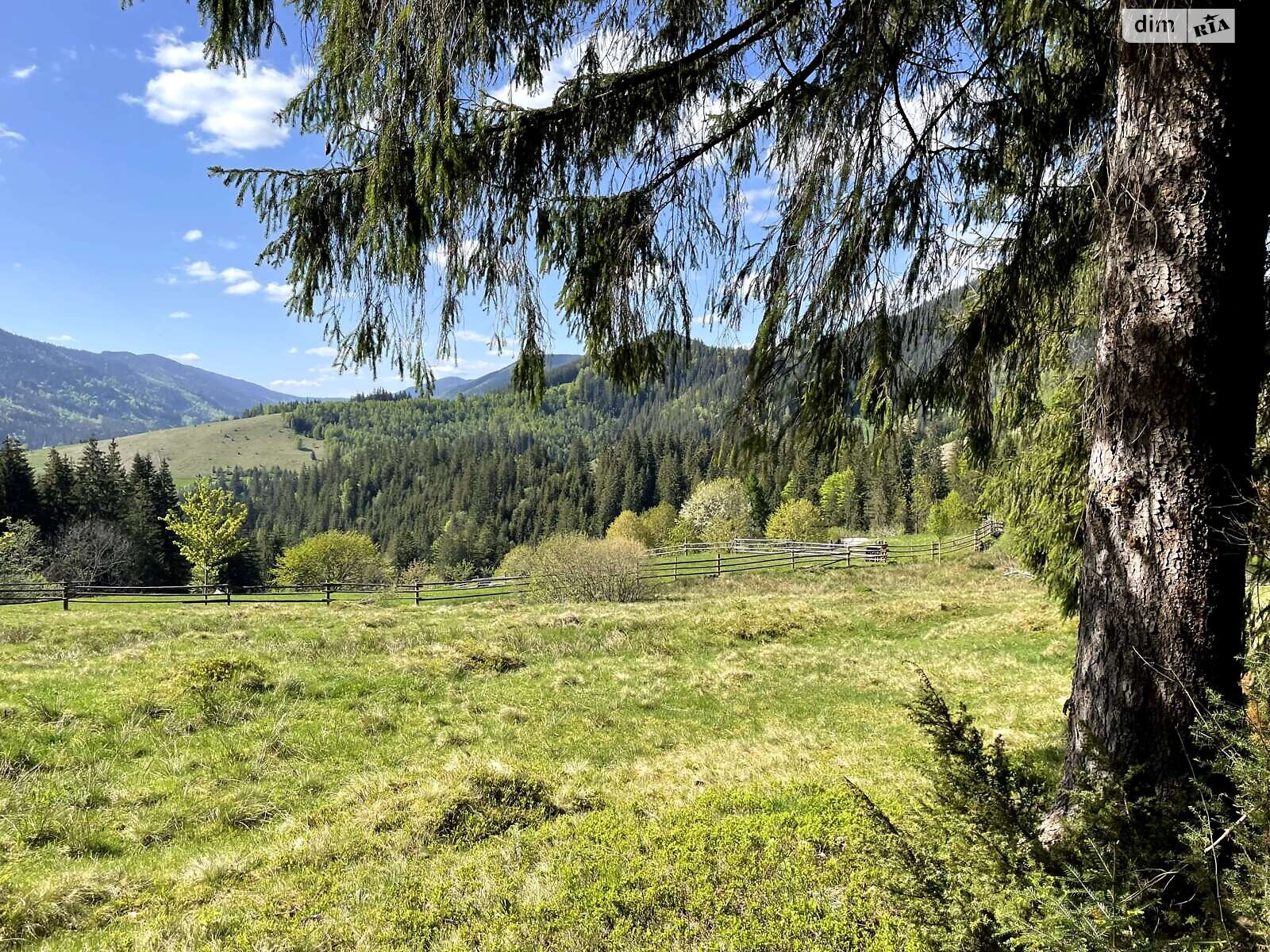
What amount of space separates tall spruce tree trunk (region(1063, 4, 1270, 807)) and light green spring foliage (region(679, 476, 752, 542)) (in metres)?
62.8

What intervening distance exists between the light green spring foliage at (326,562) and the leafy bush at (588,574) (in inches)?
1687

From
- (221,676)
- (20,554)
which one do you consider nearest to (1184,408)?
(221,676)

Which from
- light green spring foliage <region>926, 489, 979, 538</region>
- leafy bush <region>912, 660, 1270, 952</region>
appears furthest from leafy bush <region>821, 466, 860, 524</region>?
leafy bush <region>912, 660, 1270, 952</region>

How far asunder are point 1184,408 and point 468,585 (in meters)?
30.4

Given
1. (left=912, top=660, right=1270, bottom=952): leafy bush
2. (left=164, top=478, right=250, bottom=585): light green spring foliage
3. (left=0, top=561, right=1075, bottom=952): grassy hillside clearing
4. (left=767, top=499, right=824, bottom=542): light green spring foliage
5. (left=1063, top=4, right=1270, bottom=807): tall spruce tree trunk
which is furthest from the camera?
(left=767, top=499, right=824, bottom=542): light green spring foliage

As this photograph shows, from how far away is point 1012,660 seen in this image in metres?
11.4

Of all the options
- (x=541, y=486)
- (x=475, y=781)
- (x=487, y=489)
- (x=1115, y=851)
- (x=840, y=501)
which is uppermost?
(x=541, y=486)

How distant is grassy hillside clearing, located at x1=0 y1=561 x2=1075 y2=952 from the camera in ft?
12.1

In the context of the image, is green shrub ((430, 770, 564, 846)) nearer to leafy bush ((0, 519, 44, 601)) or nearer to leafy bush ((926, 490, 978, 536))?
leafy bush ((0, 519, 44, 601))

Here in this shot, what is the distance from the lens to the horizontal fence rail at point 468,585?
24.9 meters

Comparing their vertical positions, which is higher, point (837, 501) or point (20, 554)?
point (837, 501)

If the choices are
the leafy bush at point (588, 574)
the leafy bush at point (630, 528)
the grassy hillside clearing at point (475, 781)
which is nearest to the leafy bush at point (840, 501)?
the leafy bush at point (630, 528)

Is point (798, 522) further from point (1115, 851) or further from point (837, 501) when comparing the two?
point (1115, 851)

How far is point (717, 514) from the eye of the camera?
2820 inches
